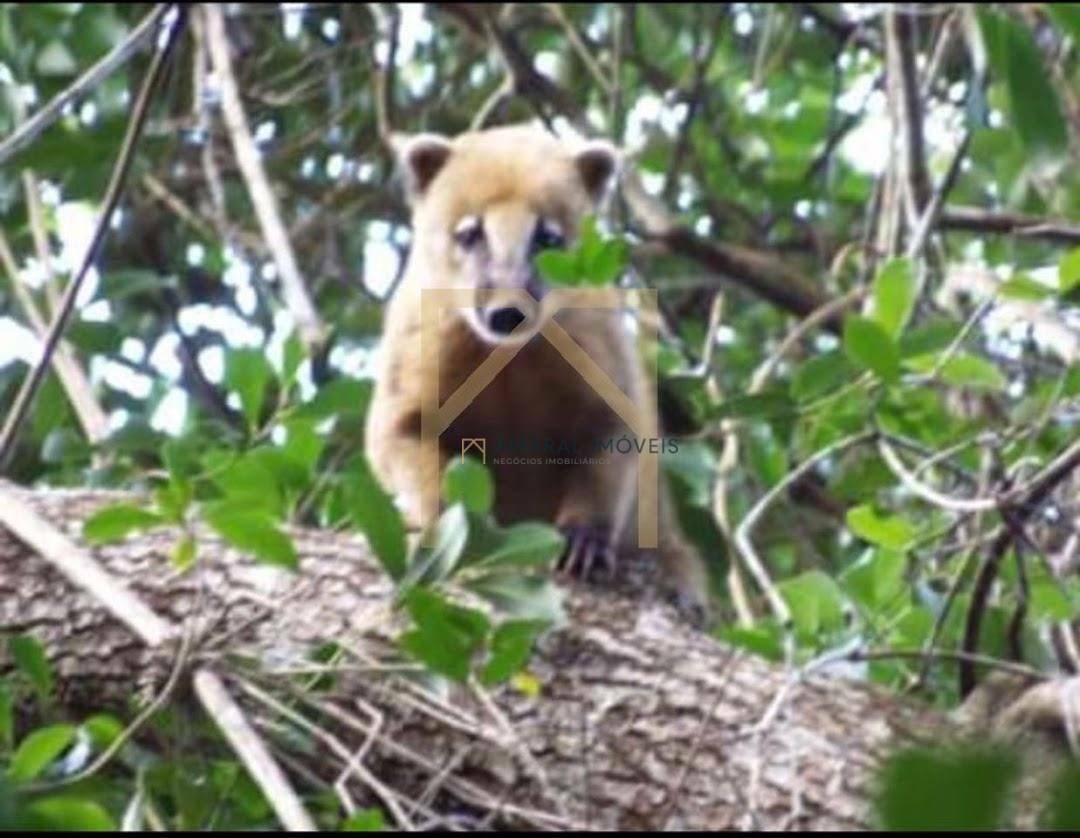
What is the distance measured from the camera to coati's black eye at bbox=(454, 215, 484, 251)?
16.6 ft

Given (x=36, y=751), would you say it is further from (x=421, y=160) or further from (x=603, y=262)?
(x=421, y=160)

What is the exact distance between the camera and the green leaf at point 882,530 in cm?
367

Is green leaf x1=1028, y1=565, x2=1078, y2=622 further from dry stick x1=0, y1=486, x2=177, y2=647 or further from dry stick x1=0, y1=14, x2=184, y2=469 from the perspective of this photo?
dry stick x1=0, y1=14, x2=184, y2=469

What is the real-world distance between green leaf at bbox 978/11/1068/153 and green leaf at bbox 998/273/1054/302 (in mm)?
273

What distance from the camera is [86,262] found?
119 inches

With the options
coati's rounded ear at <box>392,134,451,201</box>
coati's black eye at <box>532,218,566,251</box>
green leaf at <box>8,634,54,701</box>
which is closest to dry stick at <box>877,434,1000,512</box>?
coati's black eye at <box>532,218,566,251</box>

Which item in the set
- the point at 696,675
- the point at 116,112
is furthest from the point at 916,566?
the point at 116,112

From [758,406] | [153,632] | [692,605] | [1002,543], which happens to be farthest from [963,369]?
[153,632]

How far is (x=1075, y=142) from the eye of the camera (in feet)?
15.5

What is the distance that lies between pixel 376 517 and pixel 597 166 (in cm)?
271

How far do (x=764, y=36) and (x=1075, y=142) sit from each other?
54.1 inches

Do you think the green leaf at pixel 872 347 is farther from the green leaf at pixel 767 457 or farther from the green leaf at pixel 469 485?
the green leaf at pixel 469 485

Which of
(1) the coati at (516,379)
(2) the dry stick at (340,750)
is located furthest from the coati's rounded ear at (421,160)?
(2) the dry stick at (340,750)

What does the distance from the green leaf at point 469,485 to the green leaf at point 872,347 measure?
992 millimetres
